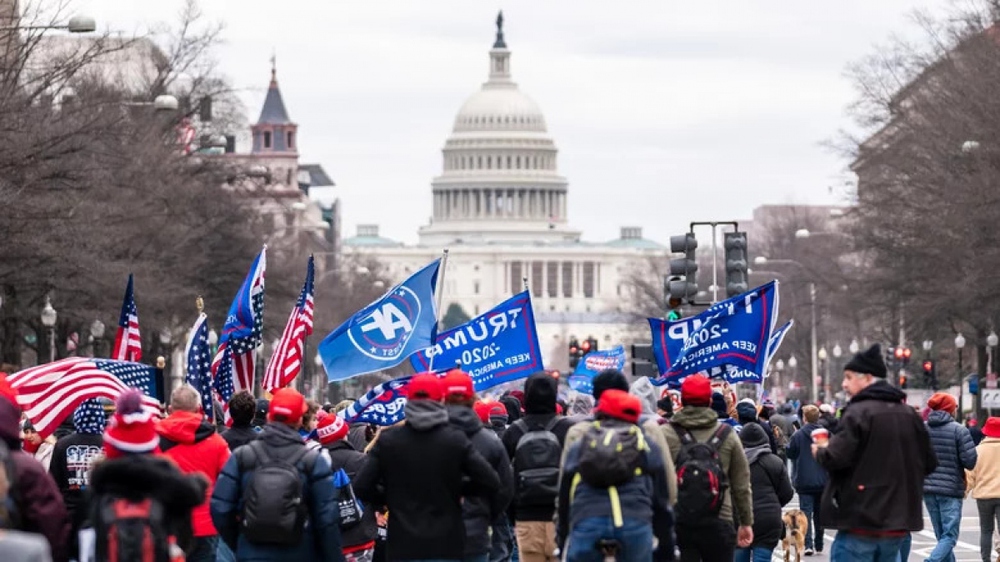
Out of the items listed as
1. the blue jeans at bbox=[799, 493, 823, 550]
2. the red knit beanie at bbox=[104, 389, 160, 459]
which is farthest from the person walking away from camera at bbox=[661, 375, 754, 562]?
the blue jeans at bbox=[799, 493, 823, 550]

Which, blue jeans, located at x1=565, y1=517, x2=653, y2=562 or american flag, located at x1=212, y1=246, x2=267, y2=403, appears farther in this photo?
american flag, located at x1=212, y1=246, x2=267, y2=403

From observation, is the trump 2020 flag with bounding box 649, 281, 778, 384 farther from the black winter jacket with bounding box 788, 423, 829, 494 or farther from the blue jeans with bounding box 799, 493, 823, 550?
the blue jeans with bounding box 799, 493, 823, 550

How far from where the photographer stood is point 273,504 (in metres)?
14.7

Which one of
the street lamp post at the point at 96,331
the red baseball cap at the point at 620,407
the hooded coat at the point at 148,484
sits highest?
the street lamp post at the point at 96,331

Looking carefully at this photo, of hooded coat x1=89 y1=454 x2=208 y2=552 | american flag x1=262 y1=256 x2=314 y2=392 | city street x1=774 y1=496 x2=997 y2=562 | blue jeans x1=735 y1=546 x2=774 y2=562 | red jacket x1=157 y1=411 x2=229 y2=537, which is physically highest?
american flag x1=262 y1=256 x2=314 y2=392

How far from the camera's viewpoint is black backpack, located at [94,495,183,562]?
12.3 metres

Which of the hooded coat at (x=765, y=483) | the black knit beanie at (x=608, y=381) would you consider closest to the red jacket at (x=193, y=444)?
the black knit beanie at (x=608, y=381)

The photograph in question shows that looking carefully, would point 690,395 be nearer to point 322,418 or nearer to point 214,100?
point 322,418

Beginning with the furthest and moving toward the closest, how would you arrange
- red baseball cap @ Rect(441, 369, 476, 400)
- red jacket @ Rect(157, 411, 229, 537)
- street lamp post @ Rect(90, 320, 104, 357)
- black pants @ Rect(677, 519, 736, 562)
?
1. street lamp post @ Rect(90, 320, 104, 357)
2. black pants @ Rect(677, 519, 736, 562)
3. red jacket @ Rect(157, 411, 229, 537)
4. red baseball cap @ Rect(441, 369, 476, 400)

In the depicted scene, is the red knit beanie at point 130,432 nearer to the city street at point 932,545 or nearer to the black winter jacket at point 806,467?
the black winter jacket at point 806,467

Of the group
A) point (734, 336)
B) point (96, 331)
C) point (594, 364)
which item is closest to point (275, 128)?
point (96, 331)

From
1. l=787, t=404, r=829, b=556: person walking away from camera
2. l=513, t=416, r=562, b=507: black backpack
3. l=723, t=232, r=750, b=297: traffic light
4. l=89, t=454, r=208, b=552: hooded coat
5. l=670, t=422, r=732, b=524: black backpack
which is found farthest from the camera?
l=723, t=232, r=750, b=297: traffic light

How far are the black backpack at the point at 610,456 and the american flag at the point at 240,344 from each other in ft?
21.1

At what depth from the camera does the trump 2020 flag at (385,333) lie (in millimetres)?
19984
